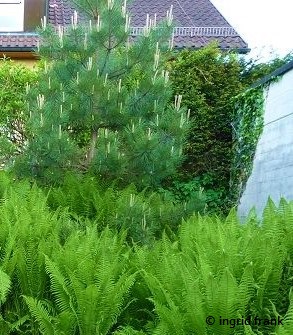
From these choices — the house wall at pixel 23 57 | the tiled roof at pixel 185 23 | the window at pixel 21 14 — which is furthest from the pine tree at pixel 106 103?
the window at pixel 21 14

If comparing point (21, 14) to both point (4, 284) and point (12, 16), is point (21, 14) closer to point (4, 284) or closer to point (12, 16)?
point (12, 16)

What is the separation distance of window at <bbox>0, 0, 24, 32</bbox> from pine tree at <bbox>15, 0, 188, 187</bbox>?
609cm

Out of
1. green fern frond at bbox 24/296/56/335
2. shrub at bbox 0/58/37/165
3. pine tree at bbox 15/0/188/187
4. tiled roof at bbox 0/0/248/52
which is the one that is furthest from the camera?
tiled roof at bbox 0/0/248/52

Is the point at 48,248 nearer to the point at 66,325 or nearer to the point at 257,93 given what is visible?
the point at 66,325

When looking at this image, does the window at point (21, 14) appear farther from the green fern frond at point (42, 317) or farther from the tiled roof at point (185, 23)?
the green fern frond at point (42, 317)

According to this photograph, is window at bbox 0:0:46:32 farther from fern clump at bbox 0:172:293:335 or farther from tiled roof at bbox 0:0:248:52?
fern clump at bbox 0:172:293:335

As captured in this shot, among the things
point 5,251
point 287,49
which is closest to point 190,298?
point 5,251

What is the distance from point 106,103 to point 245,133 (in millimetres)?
2729

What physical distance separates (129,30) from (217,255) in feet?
12.1

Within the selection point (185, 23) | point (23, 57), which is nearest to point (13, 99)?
point (23, 57)

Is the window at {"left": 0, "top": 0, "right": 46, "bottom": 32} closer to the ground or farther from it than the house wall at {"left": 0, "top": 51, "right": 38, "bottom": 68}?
farther from it

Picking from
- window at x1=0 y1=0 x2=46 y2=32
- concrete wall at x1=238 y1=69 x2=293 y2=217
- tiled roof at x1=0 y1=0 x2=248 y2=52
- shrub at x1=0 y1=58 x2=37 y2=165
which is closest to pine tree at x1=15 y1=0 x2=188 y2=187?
concrete wall at x1=238 y1=69 x2=293 y2=217

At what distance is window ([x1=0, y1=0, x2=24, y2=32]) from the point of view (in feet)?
37.2

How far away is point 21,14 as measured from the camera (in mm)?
11406
